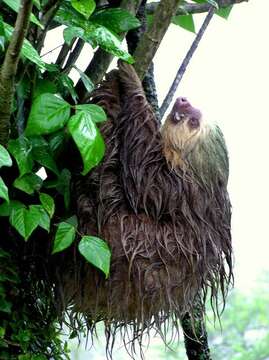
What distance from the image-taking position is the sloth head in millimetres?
3354

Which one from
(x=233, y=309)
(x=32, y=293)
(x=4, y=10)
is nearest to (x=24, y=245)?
(x=32, y=293)

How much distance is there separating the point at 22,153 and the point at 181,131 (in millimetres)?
983

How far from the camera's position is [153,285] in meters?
3.11

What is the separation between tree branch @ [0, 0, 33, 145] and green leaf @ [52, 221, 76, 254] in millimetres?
347

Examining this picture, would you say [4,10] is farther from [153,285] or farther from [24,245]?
[153,285]

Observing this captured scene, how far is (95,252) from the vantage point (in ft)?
8.52

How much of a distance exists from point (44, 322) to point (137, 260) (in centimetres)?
46

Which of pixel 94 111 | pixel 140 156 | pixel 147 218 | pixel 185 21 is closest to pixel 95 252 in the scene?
pixel 94 111

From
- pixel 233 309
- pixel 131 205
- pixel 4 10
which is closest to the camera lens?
pixel 4 10

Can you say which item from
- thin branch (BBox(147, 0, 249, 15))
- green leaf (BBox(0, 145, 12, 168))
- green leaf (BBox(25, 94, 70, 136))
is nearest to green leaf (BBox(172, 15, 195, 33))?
thin branch (BBox(147, 0, 249, 15))

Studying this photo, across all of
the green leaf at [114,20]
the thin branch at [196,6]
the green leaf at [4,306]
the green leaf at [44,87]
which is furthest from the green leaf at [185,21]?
the green leaf at [4,306]

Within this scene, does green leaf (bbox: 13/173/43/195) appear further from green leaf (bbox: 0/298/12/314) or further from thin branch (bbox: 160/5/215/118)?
thin branch (bbox: 160/5/215/118)

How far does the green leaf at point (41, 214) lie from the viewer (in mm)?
2596

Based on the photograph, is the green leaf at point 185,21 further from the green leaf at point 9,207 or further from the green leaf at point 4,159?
the green leaf at point 4,159
